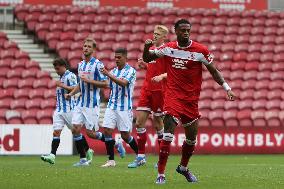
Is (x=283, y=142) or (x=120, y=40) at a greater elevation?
(x=120, y=40)

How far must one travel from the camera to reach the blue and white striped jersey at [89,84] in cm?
1491

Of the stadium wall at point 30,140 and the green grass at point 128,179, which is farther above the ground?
the green grass at point 128,179

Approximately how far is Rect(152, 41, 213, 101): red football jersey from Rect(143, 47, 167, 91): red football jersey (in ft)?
11.7

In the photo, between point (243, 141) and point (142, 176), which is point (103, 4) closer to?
point (243, 141)

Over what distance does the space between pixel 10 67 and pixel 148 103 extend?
10.00 m

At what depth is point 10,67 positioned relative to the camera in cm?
2397

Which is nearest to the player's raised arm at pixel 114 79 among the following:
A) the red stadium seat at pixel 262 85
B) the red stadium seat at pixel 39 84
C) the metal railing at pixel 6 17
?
the red stadium seat at pixel 39 84

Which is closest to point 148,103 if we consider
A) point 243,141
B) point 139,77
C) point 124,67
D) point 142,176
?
point 124,67

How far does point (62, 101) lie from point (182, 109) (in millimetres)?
5163

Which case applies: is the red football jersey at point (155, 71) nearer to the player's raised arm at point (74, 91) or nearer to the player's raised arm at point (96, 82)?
the player's raised arm at point (96, 82)

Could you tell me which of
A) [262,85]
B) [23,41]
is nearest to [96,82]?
[262,85]

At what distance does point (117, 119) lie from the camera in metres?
15.2

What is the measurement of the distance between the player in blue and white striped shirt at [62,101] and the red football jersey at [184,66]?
4.58 m

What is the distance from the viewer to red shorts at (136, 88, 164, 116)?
1482 centimetres
